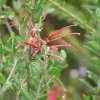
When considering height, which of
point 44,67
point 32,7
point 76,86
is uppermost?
point 32,7

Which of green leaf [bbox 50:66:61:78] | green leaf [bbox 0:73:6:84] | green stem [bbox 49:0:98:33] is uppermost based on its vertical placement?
green leaf [bbox 50:66:61:78]

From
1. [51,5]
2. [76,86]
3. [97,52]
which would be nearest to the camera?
[97,52]

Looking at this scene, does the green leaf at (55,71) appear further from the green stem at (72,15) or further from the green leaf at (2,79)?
the green stem at (72,15)

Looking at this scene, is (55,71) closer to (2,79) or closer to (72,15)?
(2,79)

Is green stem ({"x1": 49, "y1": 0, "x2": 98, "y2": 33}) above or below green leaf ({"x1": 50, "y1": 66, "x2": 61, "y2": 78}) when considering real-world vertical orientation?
below

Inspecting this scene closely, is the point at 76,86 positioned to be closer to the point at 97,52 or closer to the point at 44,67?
the point at 97,52

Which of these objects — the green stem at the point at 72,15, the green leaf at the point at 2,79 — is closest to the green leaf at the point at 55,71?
the green leaf at the point at 2,79

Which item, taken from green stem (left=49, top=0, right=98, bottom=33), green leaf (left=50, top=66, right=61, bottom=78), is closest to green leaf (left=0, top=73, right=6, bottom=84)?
green leaf (left=50, top=66, right=61, bottom=78)

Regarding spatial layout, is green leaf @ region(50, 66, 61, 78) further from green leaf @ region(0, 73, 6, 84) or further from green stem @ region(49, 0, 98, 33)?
green stem @ region(49, 0, 98, 33)

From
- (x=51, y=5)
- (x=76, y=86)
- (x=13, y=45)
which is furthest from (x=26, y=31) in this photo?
(x=76, y=86)

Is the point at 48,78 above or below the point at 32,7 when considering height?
below

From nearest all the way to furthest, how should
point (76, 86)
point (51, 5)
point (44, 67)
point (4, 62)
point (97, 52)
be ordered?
point (44, 67)
point (4, 62)
point (97, 52)
point (51, 5)
point (76, 86)
